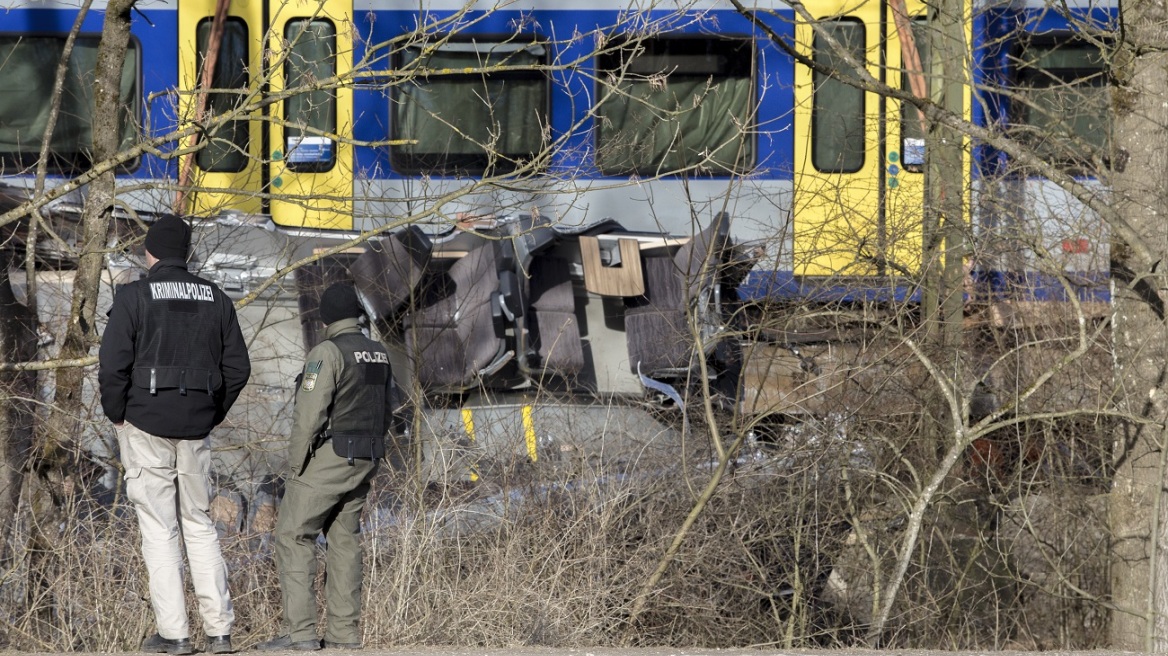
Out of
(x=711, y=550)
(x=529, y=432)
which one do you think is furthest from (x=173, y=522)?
(x=711, y=550)

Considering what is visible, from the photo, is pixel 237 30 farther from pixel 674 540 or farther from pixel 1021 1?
pixel 1021 1

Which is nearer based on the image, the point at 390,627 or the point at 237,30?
the point at 390,627

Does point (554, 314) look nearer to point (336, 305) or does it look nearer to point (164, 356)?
point (336, 305)

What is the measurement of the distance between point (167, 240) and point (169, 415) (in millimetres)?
688

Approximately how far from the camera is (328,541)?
5.46 meters

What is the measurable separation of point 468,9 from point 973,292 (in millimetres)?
4066

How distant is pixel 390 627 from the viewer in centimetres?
661

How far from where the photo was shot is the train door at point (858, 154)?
323 inches

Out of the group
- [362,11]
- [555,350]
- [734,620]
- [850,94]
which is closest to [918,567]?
[734,620]

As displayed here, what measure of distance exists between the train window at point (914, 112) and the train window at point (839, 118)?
12.7 inches

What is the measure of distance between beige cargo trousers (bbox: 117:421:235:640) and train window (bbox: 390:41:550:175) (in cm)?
440

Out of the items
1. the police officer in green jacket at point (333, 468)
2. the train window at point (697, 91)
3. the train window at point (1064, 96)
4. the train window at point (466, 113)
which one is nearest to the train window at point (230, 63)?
the train window at point (466, 113)

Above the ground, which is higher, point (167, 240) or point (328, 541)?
point (167, 240)

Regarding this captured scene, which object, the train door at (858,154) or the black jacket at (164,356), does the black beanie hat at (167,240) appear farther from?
the train door at (858,154)
